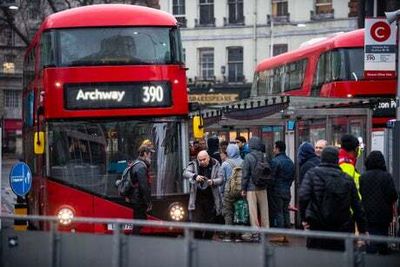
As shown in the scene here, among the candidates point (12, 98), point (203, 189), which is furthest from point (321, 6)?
point (203, 189)

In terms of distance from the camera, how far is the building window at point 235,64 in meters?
56.0

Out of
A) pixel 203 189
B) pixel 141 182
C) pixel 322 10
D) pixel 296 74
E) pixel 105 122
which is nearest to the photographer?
pixel 141 182

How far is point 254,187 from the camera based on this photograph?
50.6 feet

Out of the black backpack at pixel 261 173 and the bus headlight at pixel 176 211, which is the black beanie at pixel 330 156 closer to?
the black backpack at pixel 261 173

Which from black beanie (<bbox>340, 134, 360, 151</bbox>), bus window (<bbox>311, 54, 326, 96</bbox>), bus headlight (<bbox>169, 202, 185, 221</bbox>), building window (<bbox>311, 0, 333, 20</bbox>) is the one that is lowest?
bus headlight (<bbox>169, 202, 185, 221</bbox>)

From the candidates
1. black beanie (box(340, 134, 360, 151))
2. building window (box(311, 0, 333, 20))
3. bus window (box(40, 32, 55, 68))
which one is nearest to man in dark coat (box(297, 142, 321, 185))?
black beanie (box(340, 134, 360, 151))

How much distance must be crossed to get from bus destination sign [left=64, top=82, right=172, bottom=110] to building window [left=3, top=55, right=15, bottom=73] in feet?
209

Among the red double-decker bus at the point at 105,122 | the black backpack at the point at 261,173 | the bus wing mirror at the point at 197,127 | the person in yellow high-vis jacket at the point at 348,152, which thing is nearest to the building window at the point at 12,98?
the red double-decker bus at the point at 105,122

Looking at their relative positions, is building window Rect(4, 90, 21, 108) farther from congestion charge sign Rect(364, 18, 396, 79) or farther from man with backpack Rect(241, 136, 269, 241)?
man with backpack Rect(241, 136, 269, 241)

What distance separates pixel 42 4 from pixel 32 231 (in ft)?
113

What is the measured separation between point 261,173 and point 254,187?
0.31 meters

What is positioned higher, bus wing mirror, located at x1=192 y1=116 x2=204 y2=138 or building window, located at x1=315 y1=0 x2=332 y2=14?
building window, located at x1=315 y1=0 x2=332 y2=14

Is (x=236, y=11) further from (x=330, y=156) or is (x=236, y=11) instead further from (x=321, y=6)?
(x=330, y=156)

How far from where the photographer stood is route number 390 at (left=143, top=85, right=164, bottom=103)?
15.1 m
